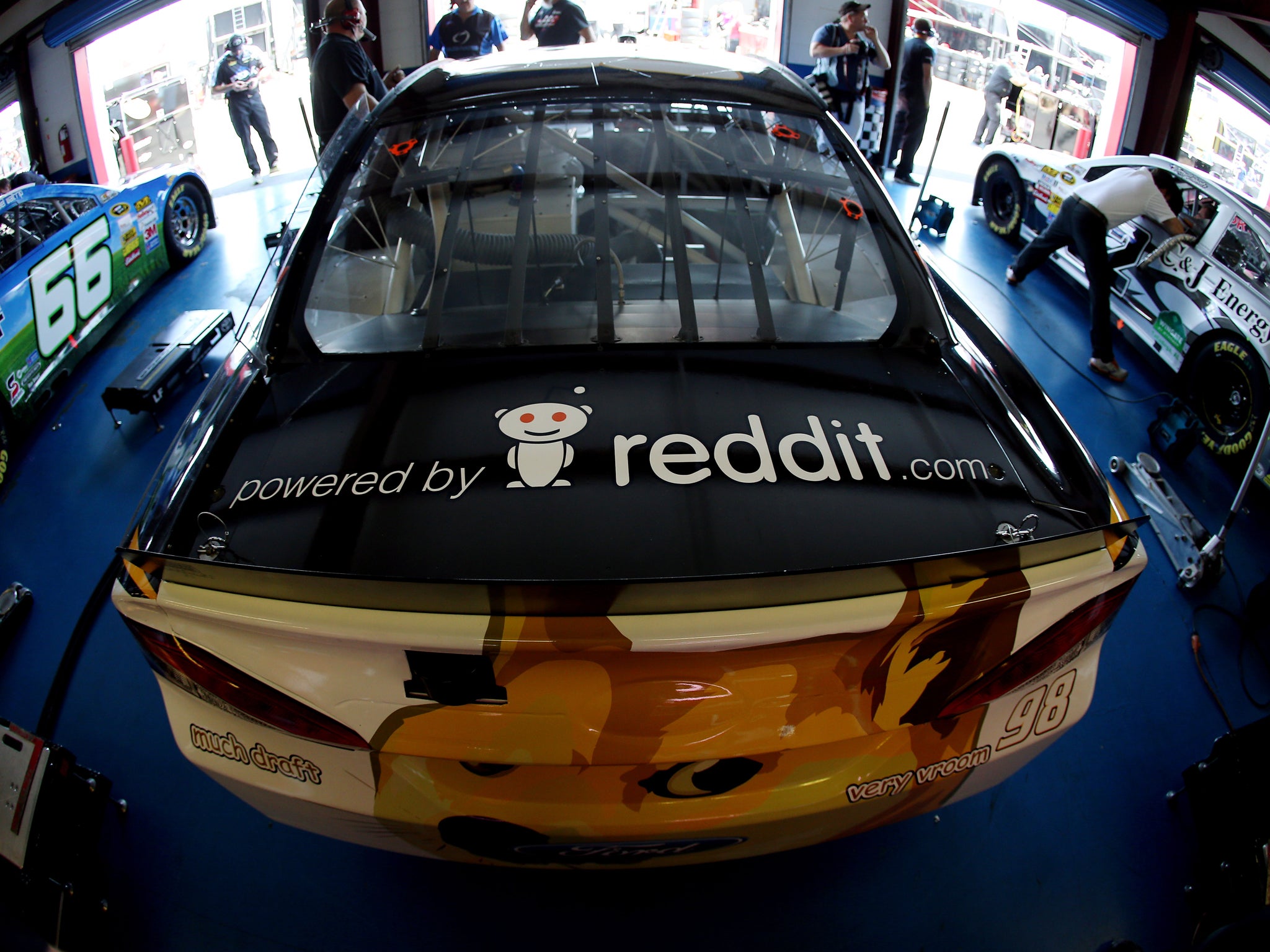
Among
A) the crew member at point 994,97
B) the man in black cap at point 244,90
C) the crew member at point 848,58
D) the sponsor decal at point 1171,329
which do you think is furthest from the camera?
the crew member at point 994,97

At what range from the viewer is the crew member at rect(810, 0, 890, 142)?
624 cm

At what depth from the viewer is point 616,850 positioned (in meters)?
1.15

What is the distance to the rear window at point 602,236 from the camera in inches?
66.4

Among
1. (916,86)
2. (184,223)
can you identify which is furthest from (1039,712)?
(916,86)

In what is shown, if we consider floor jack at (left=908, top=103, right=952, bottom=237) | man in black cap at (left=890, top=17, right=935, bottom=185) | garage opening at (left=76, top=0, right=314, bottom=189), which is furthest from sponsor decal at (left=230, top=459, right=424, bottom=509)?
garage opening at (left=76, top=0, right=314, bottom=189)

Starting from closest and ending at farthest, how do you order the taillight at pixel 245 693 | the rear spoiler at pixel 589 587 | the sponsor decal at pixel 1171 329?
the rear spoiler at pixel 589 587
the taillight at pixel 245 693
the sponsor decal at pixel 1171 329

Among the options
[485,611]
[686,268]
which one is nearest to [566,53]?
[686,268]

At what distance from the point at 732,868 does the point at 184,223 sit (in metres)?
5.11

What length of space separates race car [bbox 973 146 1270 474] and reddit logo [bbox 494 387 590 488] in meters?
2.97

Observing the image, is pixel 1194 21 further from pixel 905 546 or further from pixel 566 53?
pixel 905 546

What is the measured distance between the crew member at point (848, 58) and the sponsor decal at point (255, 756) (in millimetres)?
6717

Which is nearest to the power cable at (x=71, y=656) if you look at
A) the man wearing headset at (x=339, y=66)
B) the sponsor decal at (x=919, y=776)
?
the sponsor decal at (x=919, y=776)

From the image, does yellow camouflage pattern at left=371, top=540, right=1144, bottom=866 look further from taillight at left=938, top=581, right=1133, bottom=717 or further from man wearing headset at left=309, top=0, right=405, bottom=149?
man wearing headset at left=309, top=0, right=405, bottom=149

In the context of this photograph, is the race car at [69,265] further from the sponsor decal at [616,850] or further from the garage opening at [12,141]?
the garage opening at [12,141]
